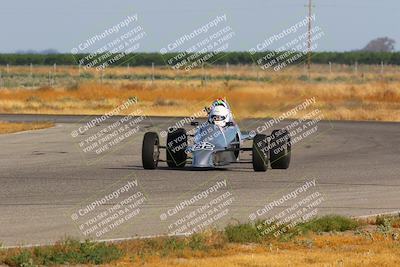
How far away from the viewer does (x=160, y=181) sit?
23.2m

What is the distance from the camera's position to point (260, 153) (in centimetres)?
2492

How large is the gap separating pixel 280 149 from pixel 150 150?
116 inches

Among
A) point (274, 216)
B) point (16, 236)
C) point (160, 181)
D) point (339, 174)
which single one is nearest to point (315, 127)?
point (339, 174)

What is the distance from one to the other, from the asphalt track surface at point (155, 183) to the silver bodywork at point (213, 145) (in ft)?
0.97

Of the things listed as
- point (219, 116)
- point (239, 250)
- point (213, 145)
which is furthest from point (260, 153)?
point (239, 250)

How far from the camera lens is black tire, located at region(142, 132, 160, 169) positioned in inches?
999

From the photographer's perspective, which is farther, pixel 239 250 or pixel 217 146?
pixel 217 146

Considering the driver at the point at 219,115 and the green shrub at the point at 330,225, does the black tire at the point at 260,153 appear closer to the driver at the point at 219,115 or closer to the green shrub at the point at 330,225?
the driver at the point at 219,115

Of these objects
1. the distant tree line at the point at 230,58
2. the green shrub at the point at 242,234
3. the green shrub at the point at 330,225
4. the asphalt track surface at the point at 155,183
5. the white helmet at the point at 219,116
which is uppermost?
the white helmet at the point at 219,116

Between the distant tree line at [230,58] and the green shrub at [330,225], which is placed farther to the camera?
the distant tree line at [230,58]

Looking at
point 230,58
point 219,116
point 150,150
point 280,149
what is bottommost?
point 230,58

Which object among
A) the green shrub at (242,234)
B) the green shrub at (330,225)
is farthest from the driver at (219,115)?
the green shrub at (242,234)

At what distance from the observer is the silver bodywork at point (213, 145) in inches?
986

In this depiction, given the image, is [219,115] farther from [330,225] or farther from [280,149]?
[330,225]
